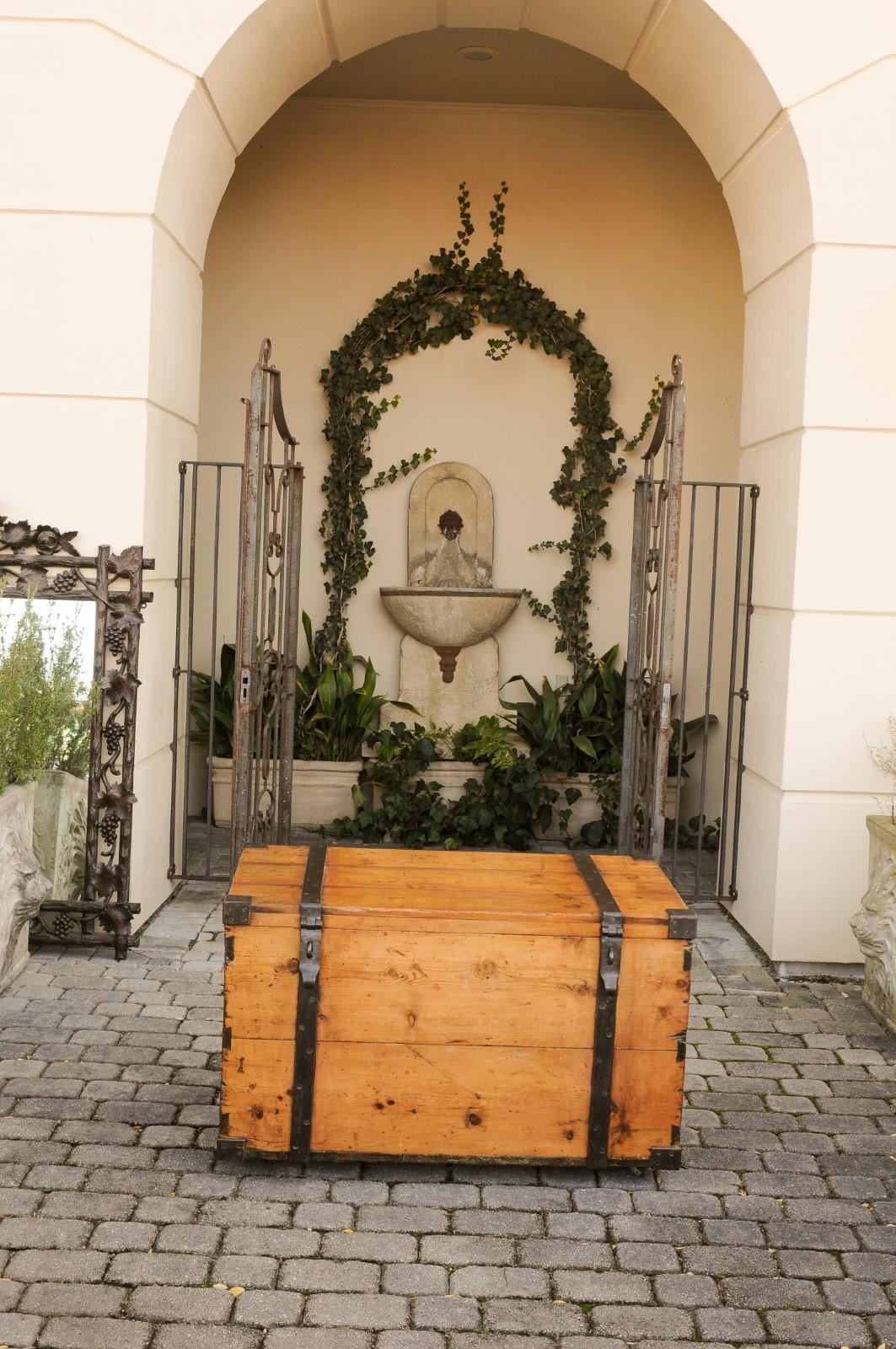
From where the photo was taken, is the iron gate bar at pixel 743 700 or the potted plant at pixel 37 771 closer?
the potted plant at pixel 37 771

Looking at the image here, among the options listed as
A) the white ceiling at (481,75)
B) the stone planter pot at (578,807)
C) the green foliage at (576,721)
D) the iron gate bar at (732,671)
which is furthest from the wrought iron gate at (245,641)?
the white ceiling at (481,75)

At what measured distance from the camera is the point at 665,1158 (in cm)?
317

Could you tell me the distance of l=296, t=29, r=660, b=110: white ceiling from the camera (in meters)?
6.38

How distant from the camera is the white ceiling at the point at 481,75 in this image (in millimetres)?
6375

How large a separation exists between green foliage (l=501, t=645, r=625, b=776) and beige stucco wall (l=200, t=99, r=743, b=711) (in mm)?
350

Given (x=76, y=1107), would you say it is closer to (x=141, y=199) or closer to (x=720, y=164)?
(x=141, y=199)

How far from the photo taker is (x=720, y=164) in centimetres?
546

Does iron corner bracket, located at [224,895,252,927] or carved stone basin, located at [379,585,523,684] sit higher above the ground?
carved stone basin, located at [379,585,523,684]

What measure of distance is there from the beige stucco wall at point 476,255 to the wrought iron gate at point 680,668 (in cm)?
50

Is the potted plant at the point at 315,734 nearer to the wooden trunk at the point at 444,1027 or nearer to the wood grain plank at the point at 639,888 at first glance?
the wood grain plank at the point at 639,888

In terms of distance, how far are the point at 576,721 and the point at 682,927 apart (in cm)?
393

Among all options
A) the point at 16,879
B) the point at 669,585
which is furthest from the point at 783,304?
the point at 16,879

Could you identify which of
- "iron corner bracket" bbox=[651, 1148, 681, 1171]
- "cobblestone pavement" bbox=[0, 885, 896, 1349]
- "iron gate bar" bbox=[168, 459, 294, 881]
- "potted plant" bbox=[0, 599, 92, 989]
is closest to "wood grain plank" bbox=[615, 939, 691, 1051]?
"iron corner bracket" bbox=[651, 1148, 681, 1171]

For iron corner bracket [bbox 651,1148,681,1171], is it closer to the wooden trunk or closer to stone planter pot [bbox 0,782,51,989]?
the wooden trunk
